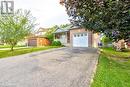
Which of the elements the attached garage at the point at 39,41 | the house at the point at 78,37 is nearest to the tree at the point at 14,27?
the house at the point at 78,37

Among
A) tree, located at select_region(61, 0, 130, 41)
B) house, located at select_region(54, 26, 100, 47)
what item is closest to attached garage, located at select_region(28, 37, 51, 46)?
house, located at select_region(54, 26, 100, 47)

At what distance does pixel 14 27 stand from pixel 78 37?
609 inches

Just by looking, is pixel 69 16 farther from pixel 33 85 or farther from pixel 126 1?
pixel 33 85

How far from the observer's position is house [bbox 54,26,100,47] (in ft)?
137

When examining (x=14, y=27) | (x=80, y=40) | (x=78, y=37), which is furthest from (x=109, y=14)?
(x=78, y=37)

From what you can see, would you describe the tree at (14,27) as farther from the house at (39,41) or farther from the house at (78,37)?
the house at (39,41)

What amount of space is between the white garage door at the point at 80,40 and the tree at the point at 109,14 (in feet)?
75.9

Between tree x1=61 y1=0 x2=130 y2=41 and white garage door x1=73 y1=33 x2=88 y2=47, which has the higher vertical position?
tree x1=61 y1=0 x2=130 y2=41

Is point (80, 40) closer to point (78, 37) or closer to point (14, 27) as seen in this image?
point (78, 37)

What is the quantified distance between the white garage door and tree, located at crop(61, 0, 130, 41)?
23.1 m

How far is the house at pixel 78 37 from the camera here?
41.7 metres

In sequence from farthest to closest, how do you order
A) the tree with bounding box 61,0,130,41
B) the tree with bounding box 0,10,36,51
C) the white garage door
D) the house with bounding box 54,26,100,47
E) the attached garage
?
1. the attached garage
2. the white garage door
3. the house with bounding box 54,26,100,47
4. the tree with bounding box 0,10,36,51
5. the tree with bounding box 61,0,130,41

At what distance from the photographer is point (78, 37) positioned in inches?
1756

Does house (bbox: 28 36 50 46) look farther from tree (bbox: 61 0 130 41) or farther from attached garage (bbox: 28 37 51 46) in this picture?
tree (bbox: 61 0 130 41)
